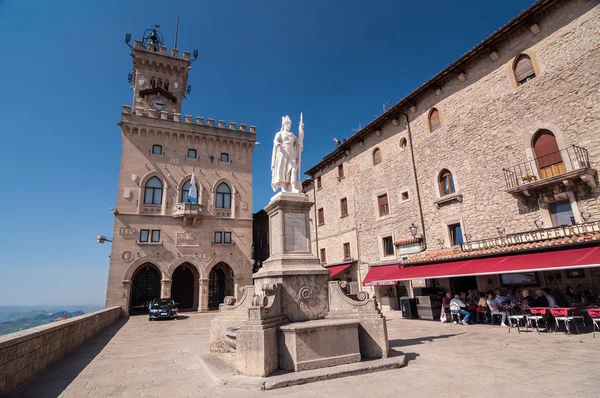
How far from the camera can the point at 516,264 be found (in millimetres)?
10766

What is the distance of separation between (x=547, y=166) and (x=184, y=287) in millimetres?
28024

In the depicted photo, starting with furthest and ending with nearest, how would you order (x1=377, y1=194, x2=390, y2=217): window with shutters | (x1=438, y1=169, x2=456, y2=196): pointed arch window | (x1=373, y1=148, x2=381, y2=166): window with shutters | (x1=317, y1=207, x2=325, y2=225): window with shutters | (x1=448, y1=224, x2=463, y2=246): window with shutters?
(x1=317, y1=207, x2=325, y2=225): window with shutters → (x1=373, y1=148, x2=381, y2=166): window with shutters → (x1=377, y1=194, x2=390, y2=217): window with shutters → (x1=438, y1=169, x2=456, y2=196): pointed arch window → (x1=448, y1=224, x2=463, y2=246): window with shutters

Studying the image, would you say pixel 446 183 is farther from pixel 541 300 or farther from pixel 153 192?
pixel 153 192

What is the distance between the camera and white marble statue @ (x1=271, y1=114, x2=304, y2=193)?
821 centimetres

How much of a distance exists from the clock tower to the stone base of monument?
1063 inches

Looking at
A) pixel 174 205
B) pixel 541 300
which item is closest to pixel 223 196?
pixel 174 205

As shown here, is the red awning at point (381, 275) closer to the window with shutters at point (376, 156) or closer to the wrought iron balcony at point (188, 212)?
the window with shutters at point (376, 156)

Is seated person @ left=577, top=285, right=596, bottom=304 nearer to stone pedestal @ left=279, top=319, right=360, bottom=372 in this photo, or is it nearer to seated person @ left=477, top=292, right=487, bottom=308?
seated person @ left=477, top=292, right=487, bottom=308

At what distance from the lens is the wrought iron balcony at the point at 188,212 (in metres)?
25.5

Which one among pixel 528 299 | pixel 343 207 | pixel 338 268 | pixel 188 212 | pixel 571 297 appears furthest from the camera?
pixel 188 212

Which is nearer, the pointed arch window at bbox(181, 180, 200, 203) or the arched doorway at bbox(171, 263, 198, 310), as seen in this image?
the pointed arch window at bbox(181, 180, 200, 203)

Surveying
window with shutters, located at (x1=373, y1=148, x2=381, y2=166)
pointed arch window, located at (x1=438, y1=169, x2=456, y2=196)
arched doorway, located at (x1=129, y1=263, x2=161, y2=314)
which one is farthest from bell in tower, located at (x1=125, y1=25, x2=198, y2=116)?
pointed arch window, located at (x1=438, y1=169, x2=456, y2=196)

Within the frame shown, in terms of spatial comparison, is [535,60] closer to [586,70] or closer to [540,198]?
[586,70]

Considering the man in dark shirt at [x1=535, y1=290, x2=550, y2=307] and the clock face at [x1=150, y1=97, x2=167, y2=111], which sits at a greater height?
the clock face at [x1=150, y1=97, x2=167, y2=111]
